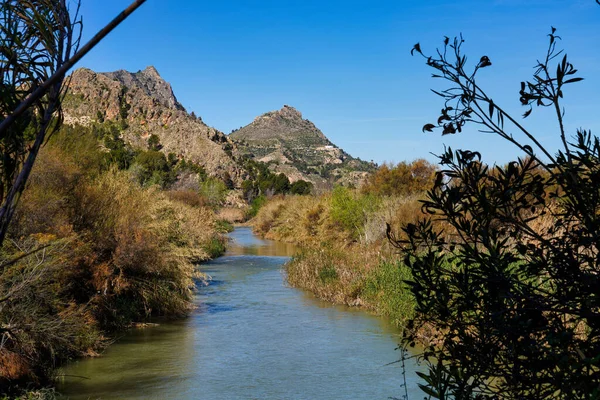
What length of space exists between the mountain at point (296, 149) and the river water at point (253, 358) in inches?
3184

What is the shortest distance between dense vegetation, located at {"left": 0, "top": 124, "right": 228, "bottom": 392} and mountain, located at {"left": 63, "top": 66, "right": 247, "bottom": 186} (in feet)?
224

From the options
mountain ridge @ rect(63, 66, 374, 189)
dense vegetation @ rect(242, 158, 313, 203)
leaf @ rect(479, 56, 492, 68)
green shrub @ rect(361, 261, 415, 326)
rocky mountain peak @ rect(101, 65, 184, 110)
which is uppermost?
rocky mountain peak @ rect(101, 65, 184, 110)

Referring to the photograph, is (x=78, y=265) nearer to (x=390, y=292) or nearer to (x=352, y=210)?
(x=390, y=292)

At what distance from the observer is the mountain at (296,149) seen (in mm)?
111750

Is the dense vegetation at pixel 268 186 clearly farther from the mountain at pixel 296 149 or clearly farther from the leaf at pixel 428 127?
the leaf at pixel 428 127

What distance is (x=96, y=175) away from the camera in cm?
1923

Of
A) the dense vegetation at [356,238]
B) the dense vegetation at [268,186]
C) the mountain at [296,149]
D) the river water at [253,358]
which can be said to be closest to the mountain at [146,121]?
the dense vegetation at [268,186]

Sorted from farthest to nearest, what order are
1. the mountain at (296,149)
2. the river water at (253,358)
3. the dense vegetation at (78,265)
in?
1. the mountain at (296,149)
2. the river water at (253,358)
3. the dense vegetation at (78,265)

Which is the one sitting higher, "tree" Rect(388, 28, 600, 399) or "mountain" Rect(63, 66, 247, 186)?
"mountain" Rect(63, 66, 247, 186)

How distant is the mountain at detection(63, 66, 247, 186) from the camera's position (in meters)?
88.2

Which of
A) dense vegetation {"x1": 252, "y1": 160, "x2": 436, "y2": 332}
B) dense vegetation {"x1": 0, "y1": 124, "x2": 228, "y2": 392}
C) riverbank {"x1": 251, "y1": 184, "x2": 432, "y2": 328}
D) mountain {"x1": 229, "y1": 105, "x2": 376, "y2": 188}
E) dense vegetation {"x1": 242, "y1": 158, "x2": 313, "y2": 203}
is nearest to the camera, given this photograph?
dense vegetation {"x1": 0, "y1": 124, "x2": 228, "y2": 392}

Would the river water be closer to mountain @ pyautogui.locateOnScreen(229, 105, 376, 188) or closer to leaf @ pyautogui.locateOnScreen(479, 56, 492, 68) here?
leaf @ pyautogui.locateOnScreen(479, 56, 492, 68)

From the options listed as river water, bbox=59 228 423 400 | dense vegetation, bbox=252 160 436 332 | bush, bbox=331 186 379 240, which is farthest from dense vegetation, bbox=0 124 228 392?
bush, bbox=331 186 379 240

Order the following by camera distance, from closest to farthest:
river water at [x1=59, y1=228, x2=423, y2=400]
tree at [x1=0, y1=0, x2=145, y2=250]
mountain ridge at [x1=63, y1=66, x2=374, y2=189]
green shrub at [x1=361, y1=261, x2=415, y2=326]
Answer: tree at [x1=0, y1=0, x2=145, y2=250] < river water at [x1=59, y1=228, x2=423, y2=400] < green shrub at [x1=361, y1=261, x2=415, y2=326] < mountain ridge at [x1=63, y1=66, x2=374, y2=189]
